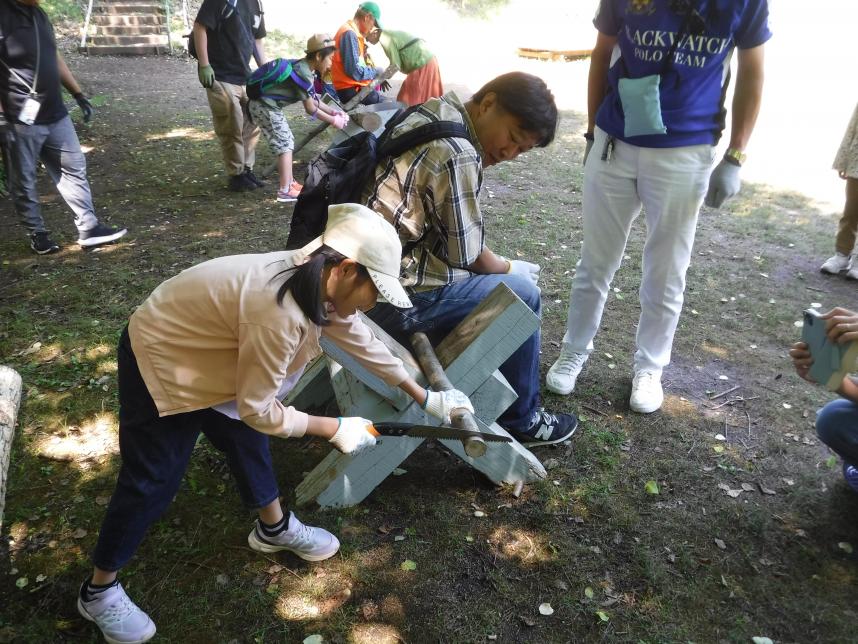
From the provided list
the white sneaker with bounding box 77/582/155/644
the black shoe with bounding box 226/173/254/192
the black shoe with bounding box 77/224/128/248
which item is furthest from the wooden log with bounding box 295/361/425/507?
the black shoe with bounding box 226/173/254/192

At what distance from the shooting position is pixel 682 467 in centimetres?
283

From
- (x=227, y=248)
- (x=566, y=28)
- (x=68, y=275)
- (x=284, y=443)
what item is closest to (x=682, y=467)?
(x=284, y=443)

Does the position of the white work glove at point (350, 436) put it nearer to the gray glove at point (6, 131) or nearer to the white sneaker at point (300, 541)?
the white sneaker at point (300, 541)

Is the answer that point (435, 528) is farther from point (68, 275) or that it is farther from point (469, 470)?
point (68, 275)

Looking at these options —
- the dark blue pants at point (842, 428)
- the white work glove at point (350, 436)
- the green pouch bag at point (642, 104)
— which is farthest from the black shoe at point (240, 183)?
the dark blue pants at point (842, 428)

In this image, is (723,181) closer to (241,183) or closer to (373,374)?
(373,374)

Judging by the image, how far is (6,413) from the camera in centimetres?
274

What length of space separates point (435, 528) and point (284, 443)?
0.89 m

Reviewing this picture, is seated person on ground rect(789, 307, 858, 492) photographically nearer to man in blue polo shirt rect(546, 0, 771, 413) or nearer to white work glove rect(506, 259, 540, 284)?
man in blue polo shirt rect(546, 0, 771, 413)

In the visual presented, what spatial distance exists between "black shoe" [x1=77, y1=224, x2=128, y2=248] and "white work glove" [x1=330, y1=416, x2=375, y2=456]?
3.83 m

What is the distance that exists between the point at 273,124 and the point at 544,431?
4.29 meters

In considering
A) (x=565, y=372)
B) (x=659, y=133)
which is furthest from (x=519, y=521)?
(x=659, y=133)

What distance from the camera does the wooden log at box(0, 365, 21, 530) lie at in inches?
99.8

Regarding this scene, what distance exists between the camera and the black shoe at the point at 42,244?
466cm
